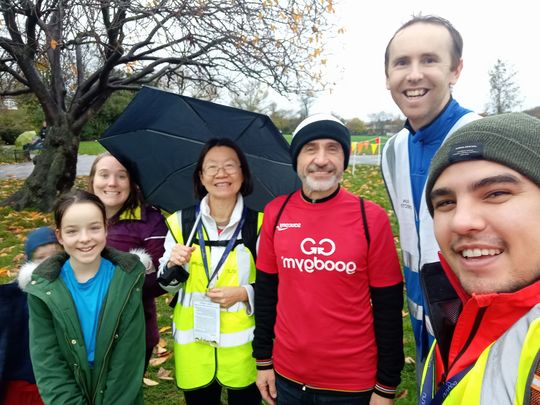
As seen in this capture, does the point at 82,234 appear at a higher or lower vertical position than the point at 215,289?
higher

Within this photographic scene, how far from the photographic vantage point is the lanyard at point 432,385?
121 cm

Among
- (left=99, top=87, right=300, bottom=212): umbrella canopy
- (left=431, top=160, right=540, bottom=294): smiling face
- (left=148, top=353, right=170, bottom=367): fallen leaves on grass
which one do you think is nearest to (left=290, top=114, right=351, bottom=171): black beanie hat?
(left=99, top=87, right=300, bottom=212): umbrella canopy

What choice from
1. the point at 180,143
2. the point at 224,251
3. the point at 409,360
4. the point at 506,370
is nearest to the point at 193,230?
the point at 224,251

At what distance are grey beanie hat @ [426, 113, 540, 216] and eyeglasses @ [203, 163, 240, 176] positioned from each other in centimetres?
141

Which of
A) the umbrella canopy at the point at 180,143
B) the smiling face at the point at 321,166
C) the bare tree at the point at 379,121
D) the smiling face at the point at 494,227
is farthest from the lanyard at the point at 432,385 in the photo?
the bare tree at the point at 379,121

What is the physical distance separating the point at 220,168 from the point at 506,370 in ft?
6.07

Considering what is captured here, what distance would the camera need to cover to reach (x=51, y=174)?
32.6 feet

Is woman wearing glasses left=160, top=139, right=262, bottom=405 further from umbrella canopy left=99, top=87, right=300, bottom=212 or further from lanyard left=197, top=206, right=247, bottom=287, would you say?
umbrella canopy left=99, top=87, right=300, bottom=212

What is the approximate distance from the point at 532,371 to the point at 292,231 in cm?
133

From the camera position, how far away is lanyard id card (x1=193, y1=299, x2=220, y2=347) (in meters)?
2.30

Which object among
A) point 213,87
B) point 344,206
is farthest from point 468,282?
point 213,87

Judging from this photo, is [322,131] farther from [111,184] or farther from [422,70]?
[111,184]

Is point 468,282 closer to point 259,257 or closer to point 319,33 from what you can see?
point 259,257

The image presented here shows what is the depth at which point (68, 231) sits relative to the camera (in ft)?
7.14
